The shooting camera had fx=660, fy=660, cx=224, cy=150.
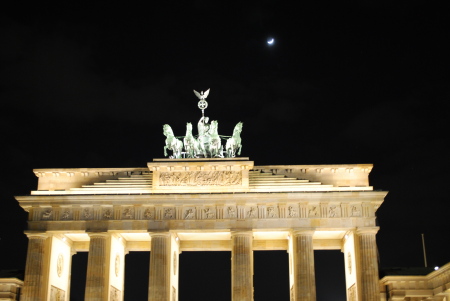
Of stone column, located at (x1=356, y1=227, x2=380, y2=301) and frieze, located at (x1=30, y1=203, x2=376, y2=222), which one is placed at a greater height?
frieze, located at (x1=30, y1=203, x2=376, y2=222)

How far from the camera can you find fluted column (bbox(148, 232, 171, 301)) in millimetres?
46906

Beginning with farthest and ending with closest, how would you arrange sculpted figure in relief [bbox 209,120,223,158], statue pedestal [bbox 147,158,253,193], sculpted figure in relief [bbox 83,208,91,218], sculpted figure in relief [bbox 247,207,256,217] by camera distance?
sculpted figure in relief [bbox 209,120,223,158] < statue pedestal [bbox 147,158,253,193] < sculpted figure in relief [bbox 83,208,91,218] < sculpted figure in relief [bbox 247,207,256,217]

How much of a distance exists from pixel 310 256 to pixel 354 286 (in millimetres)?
4314

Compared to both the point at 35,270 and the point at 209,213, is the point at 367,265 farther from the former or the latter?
the point at 35,270

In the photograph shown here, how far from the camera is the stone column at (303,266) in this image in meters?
46.7

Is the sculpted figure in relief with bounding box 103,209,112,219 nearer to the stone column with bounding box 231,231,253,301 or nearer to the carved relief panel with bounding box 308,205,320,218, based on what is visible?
the stone column with bounding box 231,231,253,301

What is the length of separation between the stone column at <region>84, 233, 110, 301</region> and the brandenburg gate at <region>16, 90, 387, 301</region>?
0.24 ft

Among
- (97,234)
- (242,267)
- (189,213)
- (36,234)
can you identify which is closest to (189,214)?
(189,213)

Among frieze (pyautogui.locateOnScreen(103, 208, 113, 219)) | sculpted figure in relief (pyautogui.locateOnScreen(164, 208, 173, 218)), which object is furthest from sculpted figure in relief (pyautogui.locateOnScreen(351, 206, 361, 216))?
frieze (pyautogui.locateOnScreen(103, 208, 113, 219))

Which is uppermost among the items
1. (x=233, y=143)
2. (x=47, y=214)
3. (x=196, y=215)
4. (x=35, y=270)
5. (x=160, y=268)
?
(x=233, y=143)

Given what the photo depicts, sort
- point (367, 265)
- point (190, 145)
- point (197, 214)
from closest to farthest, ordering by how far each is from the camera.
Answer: point (367, 265) → point (197, 214) → point (190, 145)

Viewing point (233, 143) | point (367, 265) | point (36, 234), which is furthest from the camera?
point (233, 143)

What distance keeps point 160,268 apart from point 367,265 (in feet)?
48.3

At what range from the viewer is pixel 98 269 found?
4741 centimetres
